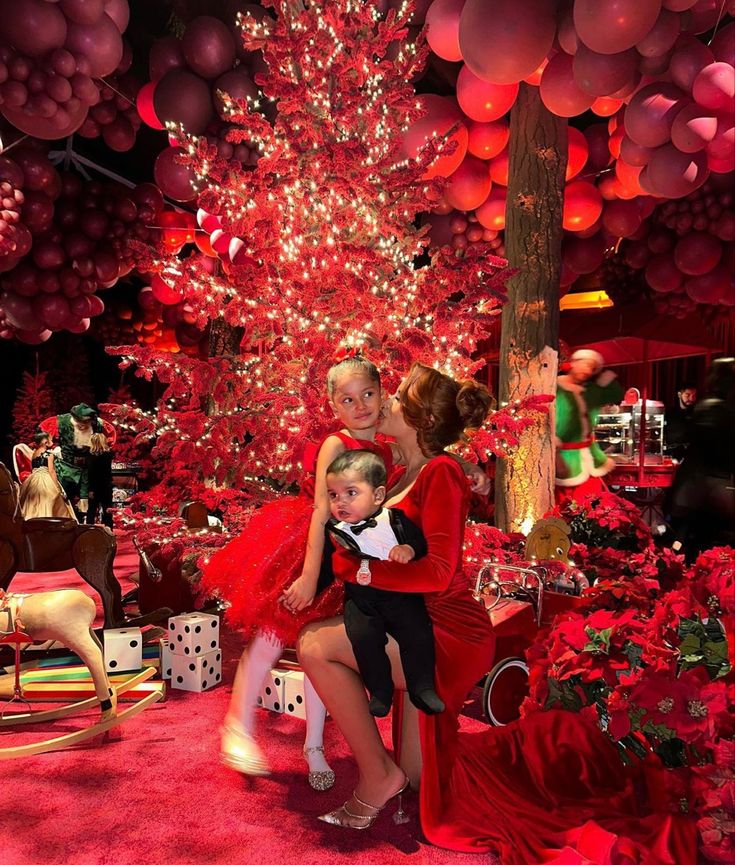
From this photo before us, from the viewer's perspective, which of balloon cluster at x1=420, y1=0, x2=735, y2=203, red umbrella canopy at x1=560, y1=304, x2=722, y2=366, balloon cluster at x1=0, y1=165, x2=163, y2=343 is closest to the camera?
balloon cluster at x1=420, y1=0, x2=735, y2=203

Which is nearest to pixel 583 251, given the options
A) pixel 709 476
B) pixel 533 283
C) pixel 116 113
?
pixel 533 283

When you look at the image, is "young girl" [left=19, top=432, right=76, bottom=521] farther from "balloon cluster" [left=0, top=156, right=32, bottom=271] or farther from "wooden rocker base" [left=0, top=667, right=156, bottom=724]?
"wooden rocker base" [left=0, top=667, right=156, bottom=724]

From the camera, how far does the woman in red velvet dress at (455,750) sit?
1912 mm

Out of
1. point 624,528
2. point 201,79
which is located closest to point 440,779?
point 624,528

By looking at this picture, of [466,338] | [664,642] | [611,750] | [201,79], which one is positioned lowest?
[611,750]

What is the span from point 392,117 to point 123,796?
3.19 metres

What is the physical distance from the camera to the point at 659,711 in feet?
6.28

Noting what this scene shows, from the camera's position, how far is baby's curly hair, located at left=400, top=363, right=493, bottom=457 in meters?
2.09

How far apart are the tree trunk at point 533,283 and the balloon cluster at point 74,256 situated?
341 centimetres

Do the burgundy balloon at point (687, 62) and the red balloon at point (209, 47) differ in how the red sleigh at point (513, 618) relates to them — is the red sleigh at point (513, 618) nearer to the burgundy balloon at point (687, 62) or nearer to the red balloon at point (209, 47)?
the burgundy balloon at point (687, 62)

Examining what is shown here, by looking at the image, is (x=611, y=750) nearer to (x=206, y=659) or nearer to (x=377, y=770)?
(x=377, y=770)

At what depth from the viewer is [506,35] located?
335cm

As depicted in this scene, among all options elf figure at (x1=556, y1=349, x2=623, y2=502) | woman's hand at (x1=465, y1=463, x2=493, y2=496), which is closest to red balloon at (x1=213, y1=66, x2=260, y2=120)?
elf figure at (x1=556, y1=349, x2=623, y2=502)

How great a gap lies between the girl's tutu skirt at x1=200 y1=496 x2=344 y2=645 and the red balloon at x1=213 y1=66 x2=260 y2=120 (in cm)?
315
